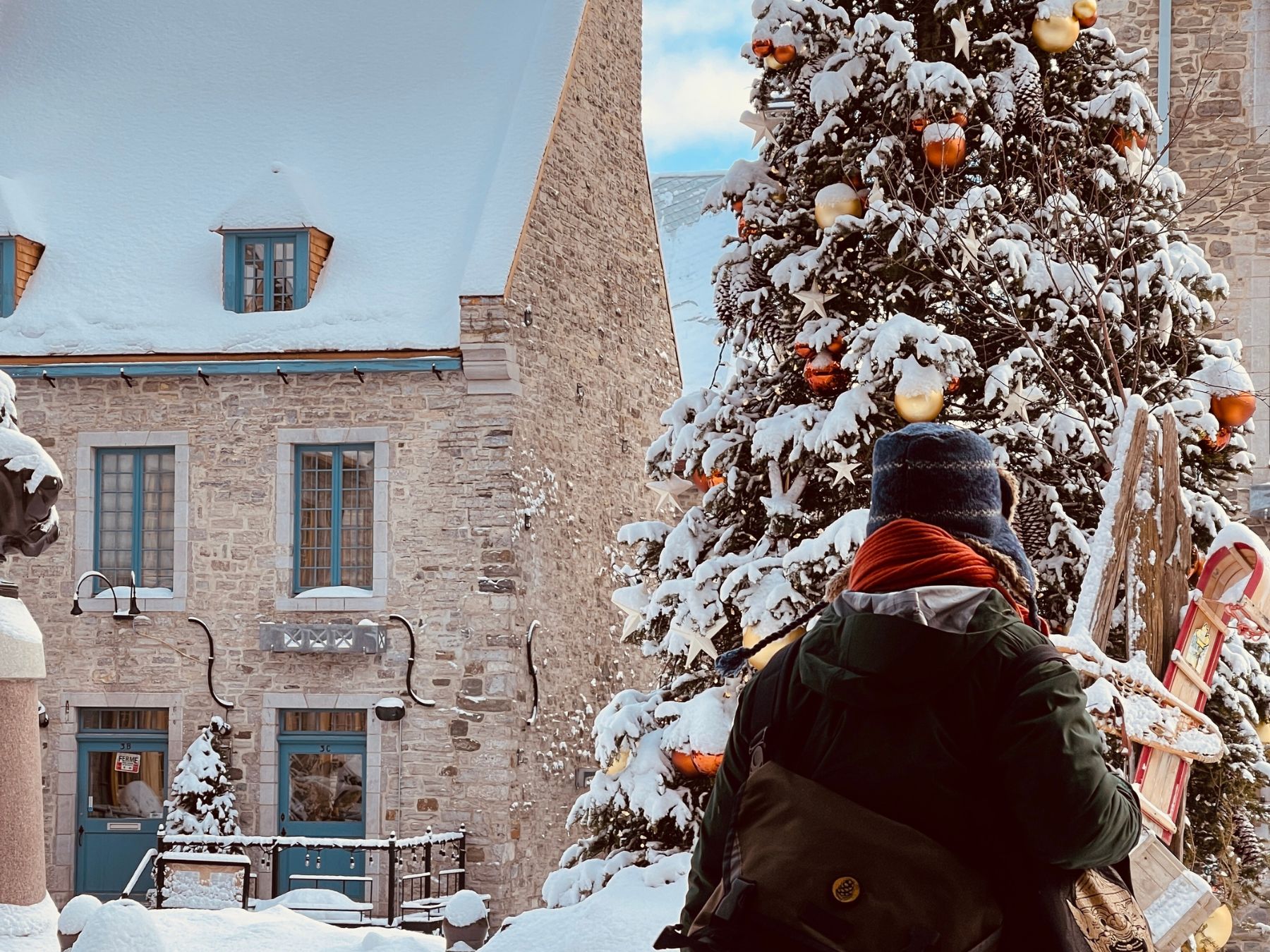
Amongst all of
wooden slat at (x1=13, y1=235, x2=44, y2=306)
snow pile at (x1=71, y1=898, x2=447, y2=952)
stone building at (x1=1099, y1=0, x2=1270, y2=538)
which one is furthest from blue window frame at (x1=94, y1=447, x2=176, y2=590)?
stone building at (x1=1099, y1=0, x2=1270, y2=538)

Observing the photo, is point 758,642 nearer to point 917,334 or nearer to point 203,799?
point 917,334

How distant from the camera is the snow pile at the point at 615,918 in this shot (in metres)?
5.36

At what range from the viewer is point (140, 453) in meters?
15.6

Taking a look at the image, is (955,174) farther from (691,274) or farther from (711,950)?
(691,274)

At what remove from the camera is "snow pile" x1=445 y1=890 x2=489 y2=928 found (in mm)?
7801

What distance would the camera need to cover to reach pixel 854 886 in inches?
83.9

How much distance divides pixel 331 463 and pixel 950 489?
13.4 meters

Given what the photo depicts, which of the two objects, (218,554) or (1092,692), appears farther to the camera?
(218,554)

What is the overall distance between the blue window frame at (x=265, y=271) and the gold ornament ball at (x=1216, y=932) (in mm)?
12780

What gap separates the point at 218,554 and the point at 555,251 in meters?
4.95

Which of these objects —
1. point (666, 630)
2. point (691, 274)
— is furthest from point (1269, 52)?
point (691, 274)

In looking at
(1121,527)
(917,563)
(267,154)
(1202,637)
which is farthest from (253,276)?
(917,563)

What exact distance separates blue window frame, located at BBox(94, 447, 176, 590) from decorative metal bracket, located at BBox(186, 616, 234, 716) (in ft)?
2.06

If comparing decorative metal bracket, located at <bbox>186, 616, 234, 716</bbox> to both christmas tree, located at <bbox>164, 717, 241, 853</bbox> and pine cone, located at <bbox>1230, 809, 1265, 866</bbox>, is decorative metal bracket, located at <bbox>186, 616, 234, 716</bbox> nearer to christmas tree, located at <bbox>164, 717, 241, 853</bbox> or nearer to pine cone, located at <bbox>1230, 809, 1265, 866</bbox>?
christmas tree, located at <bbox>164, 717, 241, 853</bbox>
